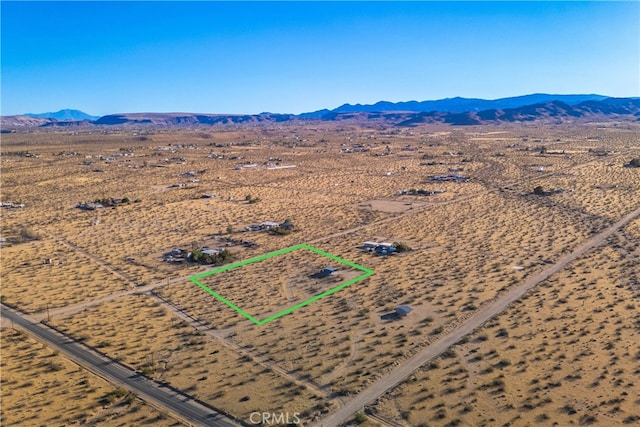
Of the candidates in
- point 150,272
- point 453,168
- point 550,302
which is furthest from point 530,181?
point 150,272

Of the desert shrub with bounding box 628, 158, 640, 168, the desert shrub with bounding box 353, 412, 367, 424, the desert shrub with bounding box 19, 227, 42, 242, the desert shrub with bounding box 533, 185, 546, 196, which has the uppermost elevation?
the desert shrub with bounding box 628, 158, 640, 168

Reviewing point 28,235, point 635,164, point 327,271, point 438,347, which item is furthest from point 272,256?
point 635,164

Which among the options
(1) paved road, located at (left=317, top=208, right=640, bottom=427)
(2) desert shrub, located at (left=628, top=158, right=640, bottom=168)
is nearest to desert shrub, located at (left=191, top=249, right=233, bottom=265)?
(1) paved road, located at (left=317, top=208, right=640, bottom=427)

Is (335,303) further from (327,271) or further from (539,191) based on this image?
(539,191)

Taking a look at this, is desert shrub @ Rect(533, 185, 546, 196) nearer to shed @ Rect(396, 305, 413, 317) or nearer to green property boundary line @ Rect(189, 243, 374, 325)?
green property boundary line @ Rect(189, 243, 374, 325)

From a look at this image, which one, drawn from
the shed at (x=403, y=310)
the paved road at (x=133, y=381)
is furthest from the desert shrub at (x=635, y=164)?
the paved road at (x=133, y=381)

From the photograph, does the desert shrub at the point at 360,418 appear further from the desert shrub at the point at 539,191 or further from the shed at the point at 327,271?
the desert shrub at the point at 539,191
